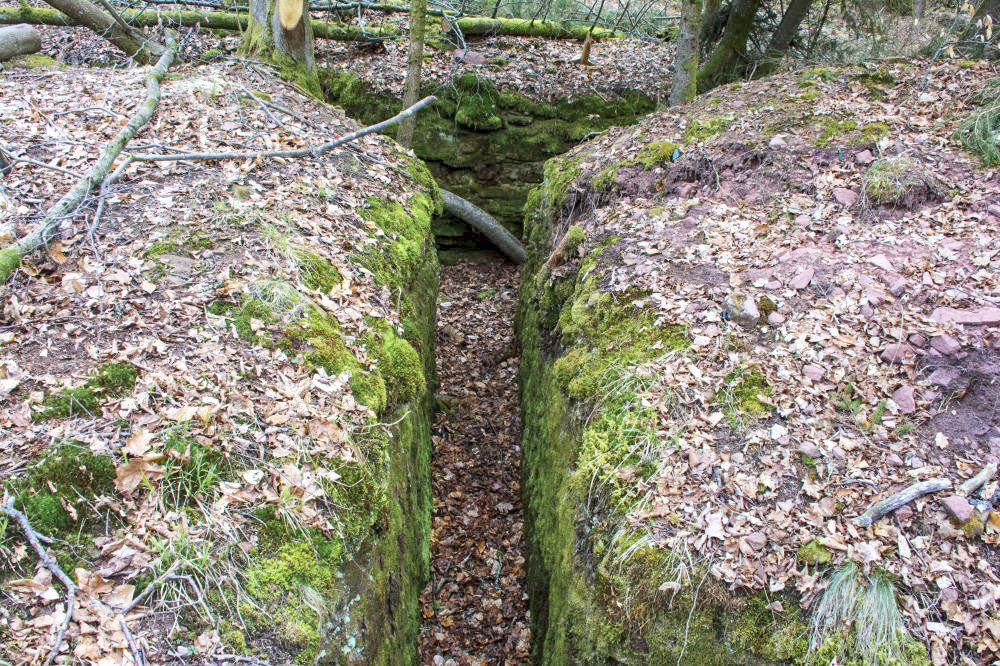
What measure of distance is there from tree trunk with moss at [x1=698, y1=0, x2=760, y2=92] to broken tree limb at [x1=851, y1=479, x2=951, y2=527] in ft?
25.8

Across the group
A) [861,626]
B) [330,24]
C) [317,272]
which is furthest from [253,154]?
[330,24]

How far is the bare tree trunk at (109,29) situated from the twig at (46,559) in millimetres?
6641

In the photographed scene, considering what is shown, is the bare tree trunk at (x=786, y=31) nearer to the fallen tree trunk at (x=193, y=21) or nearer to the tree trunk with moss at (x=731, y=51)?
the tree trunk with moss at (x=731, y=51)

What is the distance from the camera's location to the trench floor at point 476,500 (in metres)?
4.36

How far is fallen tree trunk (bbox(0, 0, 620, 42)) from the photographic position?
9156mm

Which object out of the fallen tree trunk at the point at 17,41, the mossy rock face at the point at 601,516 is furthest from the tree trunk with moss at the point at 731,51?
the fallen tree trunk at the point at 17,41

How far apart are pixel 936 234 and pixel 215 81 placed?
6.65 m

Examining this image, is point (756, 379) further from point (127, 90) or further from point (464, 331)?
point (127, 90)

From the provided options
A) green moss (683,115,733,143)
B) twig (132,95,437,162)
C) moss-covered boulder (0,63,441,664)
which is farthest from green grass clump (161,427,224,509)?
green moss (683,115,733,143)

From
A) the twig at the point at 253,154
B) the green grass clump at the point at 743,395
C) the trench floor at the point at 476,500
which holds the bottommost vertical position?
the trench floor at the point at 476,500

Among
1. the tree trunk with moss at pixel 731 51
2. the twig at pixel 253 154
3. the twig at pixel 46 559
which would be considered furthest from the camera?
the tree trunk with moss at pixel 731 51

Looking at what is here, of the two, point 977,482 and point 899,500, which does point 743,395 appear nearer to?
point 899,500

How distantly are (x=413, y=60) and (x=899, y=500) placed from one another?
7634 mm

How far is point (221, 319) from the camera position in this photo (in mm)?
3662
